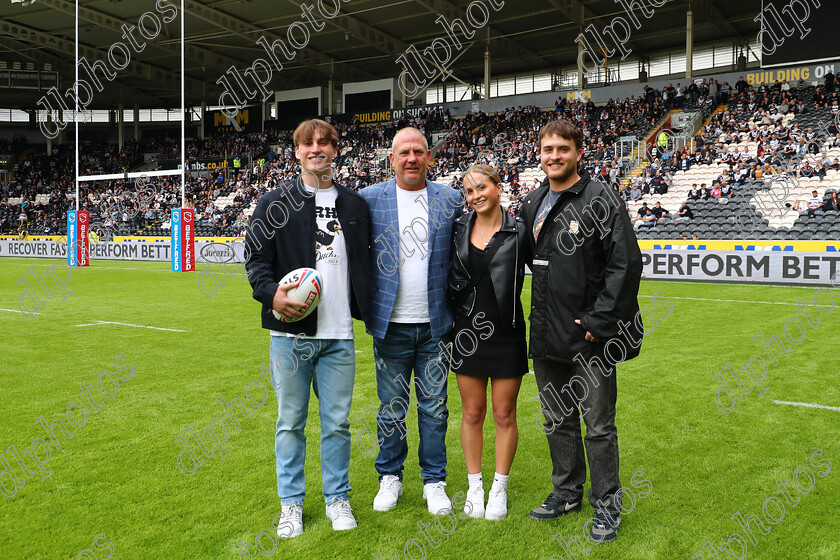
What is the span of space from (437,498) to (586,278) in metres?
1.30

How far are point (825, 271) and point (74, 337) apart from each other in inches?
560

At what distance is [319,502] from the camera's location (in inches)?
133

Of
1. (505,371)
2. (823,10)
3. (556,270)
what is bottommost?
(505,371)

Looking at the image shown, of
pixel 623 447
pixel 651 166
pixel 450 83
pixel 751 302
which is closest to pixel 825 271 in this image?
pixel 751 302

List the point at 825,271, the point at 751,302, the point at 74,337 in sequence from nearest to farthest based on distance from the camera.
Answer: the point at 74,337 < the point at 751,302 < the point at 825,271

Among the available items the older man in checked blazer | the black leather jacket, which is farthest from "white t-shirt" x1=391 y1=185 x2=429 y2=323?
the black leather jacket

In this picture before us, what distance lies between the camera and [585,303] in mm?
2988

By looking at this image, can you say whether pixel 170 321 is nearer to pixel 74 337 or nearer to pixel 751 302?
pixel 74 337

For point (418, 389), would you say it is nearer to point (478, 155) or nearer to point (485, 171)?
point (485, 171)

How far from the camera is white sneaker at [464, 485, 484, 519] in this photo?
10.5ft

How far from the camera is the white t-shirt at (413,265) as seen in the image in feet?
10.5

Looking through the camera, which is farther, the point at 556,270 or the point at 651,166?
the point at 651,166

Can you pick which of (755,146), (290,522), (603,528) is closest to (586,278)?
(603,528)

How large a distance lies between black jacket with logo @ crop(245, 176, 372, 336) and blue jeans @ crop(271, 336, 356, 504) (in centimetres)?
11
